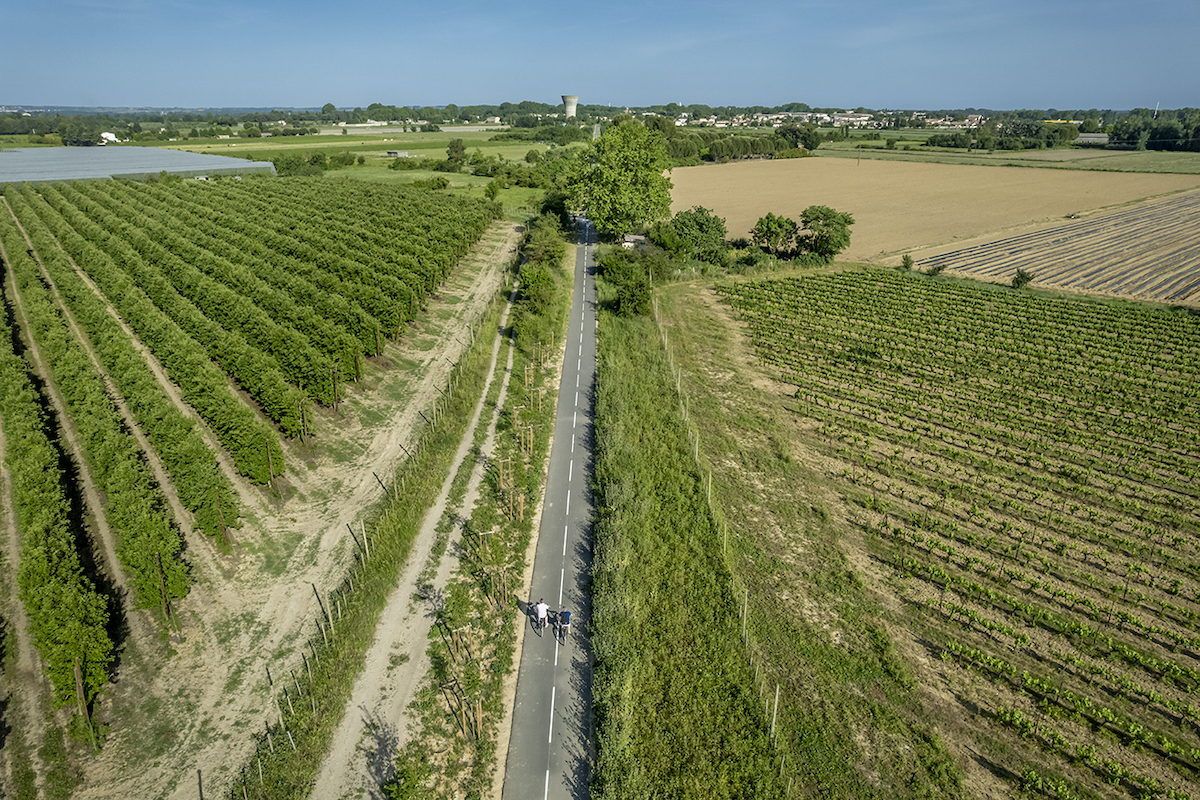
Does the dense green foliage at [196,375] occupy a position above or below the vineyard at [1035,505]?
above

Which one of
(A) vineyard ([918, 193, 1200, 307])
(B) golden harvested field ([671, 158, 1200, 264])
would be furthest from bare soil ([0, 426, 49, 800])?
(A) vineyard ([918, 193, 1200, 307])

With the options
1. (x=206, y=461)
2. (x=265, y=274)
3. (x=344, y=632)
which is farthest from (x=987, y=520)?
(x=265, y=274)

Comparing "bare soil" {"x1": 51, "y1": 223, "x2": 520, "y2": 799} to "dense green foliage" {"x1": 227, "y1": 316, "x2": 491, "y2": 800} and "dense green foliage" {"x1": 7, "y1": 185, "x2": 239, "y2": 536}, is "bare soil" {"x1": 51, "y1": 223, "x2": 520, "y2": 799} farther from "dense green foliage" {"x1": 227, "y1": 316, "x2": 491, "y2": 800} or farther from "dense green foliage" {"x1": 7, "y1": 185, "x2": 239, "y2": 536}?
"dense green foliage" {"x1": 7, "y1": 185, "x2": 239, "y2": 536}

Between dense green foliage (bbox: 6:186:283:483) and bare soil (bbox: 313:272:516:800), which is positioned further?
dense green foliage (bbox: 6:186:283:483)

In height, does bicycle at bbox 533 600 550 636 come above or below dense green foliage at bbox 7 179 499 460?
below

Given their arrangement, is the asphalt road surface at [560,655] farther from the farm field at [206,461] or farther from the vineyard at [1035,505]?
the vineyard at [1035,505]

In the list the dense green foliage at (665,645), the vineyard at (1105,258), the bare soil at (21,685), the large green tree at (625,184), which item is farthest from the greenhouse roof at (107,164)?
the vineyard at (1105,258)
